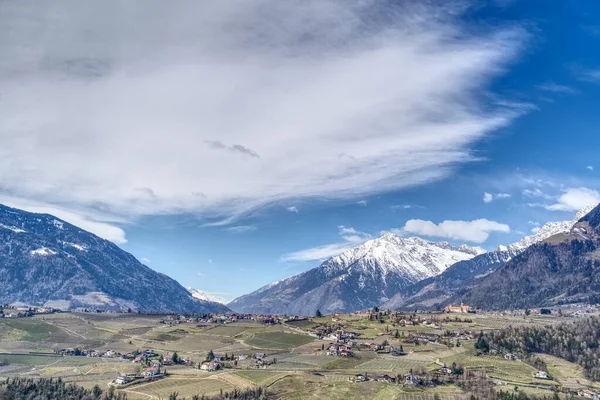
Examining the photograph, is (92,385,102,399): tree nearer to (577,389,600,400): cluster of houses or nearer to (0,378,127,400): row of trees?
(0,378,127,400): row of trees

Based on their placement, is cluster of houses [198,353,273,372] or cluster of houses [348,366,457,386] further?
cluster of houses [198,353,273,372]

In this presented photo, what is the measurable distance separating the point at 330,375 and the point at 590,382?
98388mm

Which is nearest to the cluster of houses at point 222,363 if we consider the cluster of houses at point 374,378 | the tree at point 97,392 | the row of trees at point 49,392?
the cluster of houses at point 374,378

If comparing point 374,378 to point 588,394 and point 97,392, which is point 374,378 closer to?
point 588,394

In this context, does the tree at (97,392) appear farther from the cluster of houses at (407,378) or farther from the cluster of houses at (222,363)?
the cluster of houses at (407,378)

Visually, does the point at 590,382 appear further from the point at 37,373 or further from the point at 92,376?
the point at 37,373

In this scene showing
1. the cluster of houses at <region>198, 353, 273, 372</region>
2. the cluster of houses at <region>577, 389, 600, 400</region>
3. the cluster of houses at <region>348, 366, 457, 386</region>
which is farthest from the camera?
the cluster of houses at <region>198, 353, 273, 372</region>

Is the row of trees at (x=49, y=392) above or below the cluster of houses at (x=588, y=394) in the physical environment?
above

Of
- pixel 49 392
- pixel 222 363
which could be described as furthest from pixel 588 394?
pixel 49 392

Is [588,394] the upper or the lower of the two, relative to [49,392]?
lower

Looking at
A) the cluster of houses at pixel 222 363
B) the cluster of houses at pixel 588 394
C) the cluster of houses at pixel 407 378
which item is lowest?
the cluster of houses at pixel 588 394

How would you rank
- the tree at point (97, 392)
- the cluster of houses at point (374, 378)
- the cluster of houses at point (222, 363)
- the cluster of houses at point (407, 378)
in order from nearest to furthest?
the tree at point (97, 392) → the cluster of houses at point (407, 378) → the cluster of houses at point (374, 378) → the cluster of houses at point (222, 363)

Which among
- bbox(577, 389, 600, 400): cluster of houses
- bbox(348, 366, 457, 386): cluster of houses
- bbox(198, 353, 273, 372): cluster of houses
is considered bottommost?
bbox(577, 389, 600, 400): cluster of houses

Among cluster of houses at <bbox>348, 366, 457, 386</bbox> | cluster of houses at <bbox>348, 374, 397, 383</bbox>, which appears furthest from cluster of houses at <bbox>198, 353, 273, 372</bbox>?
cluster of houses at <bbox>348, 366, 457, 386</bbox>
